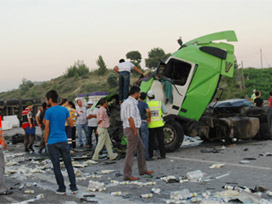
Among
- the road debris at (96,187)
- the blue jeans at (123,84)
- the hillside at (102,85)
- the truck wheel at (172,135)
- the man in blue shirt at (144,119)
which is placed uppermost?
the hillside at (102,85)

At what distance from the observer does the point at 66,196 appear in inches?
240

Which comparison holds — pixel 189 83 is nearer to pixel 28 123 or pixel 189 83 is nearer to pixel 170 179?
pixel 170 179

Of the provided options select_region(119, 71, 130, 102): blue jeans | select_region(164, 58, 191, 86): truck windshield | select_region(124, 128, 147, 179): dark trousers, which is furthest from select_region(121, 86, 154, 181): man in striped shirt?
select_region(164, 58, 191, 86): truck windshield

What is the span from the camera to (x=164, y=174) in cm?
760

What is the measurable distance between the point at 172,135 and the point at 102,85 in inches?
1820

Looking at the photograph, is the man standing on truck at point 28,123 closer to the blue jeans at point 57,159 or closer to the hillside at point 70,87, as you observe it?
the blue jeans at point 57,159

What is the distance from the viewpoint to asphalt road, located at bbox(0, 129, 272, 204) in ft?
19.7

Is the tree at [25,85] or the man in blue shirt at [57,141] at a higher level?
the tree at [25,85]

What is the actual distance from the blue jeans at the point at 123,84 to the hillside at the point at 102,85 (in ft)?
78.9

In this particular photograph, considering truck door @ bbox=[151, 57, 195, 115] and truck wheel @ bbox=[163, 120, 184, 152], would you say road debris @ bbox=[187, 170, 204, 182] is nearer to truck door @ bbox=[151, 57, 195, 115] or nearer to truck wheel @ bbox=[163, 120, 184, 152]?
truck wheel @ bbox=[163, 120, 184, 152]

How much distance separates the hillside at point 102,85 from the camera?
1776 inches

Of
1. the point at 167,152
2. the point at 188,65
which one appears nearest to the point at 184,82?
the point at 188,65

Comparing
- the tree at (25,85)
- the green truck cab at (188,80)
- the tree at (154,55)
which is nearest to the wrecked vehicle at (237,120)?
the green truck cab at (188,80)

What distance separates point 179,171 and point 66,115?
276cm
